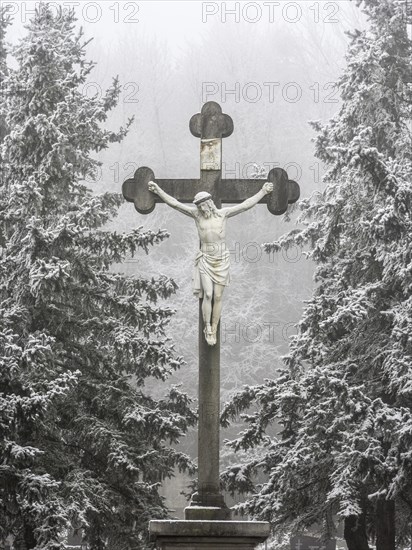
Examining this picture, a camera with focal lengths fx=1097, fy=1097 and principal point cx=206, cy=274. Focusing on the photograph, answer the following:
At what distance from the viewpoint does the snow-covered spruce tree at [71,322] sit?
15375 millimetres

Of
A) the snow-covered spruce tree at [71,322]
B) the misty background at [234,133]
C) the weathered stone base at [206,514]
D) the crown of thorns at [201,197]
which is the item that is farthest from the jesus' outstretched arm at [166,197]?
the misty background at [234,133]

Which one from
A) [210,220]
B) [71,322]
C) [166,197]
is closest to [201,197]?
[210,220]

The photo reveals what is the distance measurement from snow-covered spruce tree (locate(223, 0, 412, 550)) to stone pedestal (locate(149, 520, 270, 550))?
709 cm

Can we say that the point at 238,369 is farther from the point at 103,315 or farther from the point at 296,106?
the point at 103,315

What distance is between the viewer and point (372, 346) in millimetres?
17344

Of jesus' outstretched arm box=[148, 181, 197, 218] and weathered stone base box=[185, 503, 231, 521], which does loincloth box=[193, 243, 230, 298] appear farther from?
weathered stone base box=[185, 503, 231, 521]

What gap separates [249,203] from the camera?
992 cm

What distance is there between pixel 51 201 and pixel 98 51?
25.1 meters

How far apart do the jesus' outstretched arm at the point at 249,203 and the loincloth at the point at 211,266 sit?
37 cm

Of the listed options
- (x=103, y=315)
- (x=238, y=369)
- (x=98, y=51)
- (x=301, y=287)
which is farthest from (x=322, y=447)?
(x=98, y=51)

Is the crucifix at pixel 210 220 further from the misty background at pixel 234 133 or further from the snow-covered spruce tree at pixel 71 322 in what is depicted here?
the misty background at pixel 234 133

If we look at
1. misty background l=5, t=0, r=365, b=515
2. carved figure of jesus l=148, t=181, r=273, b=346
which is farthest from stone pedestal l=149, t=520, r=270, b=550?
misty background l=5, t=0, r=365, b=515

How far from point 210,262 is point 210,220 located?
1.23 feet

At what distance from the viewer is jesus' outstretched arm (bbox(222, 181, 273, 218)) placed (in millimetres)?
9742
